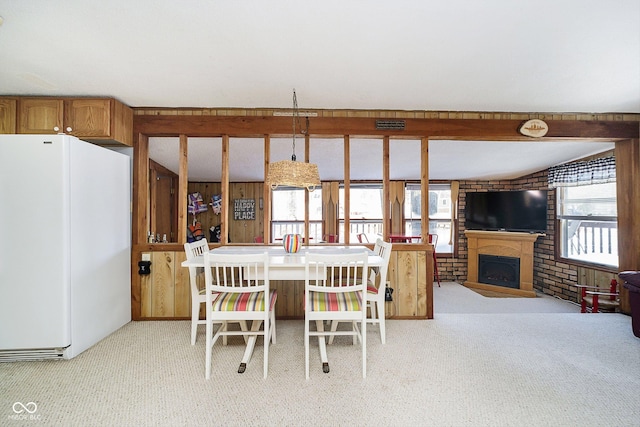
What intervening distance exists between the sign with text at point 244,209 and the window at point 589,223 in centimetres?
581

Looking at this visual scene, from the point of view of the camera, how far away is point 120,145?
282cm

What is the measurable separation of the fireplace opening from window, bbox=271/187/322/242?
3.39 meters

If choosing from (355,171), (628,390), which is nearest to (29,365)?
(628,390)

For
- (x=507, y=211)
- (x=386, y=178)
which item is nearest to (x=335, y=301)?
(x=386, y=178)

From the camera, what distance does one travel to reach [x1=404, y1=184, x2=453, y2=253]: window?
5715 mm

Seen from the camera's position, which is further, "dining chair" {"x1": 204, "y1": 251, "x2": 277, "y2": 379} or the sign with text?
the sign with text

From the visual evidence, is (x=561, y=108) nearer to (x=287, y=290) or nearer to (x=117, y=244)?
(x=287, y=290)

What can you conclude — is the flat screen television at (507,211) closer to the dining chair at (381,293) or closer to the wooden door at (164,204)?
the dining chair at (381,293)

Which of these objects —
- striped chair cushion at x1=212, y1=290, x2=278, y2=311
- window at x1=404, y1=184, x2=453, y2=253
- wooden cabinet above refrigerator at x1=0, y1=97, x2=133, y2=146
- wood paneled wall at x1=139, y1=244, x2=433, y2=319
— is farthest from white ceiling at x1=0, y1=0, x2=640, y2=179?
window at x1=404, y1=184, x2=453, y2=253

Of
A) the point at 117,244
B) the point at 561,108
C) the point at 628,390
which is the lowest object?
→ the point at 628,390

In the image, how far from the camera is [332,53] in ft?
6.32

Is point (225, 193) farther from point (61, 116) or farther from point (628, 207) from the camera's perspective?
point (628, 207)

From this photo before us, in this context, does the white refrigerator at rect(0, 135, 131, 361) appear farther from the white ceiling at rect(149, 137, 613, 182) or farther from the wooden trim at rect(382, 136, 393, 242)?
the wooden trim at rect(382, 136, 393, 242)

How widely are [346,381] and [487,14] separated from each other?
97.6 inches
